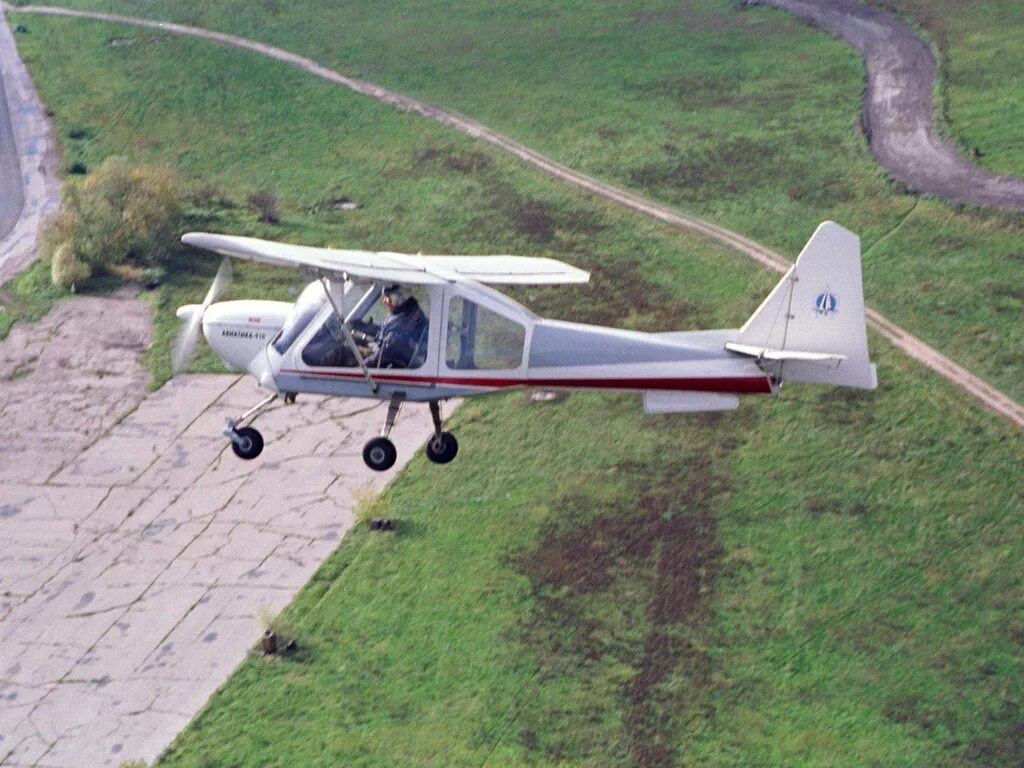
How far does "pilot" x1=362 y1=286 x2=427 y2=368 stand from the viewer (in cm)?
2205

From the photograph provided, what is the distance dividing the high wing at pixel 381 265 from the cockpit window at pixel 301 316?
86 centimetres

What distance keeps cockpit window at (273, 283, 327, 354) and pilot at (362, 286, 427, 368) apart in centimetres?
112

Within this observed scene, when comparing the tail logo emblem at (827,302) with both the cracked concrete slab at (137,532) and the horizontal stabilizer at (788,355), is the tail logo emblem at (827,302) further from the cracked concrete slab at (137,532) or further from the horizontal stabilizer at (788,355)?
the cracked concrete slab at (137,532)

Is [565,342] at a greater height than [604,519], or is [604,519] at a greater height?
[565,342]

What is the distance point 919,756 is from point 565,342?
26.4ft

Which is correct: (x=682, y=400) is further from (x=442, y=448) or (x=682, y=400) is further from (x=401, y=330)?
(x=442, y=448)

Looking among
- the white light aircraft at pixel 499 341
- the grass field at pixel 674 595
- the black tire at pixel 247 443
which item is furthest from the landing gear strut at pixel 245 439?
the grass field at pixel 674 595

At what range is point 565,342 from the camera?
71.8ft

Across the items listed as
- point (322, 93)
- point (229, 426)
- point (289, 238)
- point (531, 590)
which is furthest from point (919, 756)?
point (322, 93)

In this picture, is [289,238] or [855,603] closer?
[855,603]

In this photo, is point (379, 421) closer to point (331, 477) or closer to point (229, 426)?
point (331, 477)

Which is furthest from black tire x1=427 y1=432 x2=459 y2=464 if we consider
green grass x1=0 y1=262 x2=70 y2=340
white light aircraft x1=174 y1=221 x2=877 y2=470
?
green grass x1=0 y1=262 x2=70 y2=340

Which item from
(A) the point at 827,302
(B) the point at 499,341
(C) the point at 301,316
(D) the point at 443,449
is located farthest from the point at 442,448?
(A) the point at 827,302

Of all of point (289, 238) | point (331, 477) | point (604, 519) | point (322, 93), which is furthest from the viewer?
point (322, 93)
